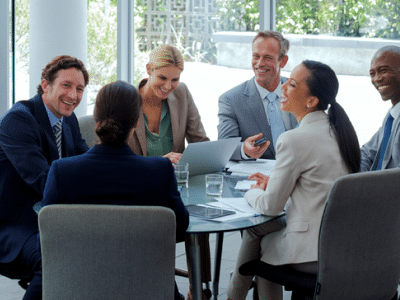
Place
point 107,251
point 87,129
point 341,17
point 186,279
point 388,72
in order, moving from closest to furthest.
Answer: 1. point 107,251
2. point 388,72
3. point 87,129
4. point 186,279
5. point 341,17

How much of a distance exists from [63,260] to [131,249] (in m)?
0.22

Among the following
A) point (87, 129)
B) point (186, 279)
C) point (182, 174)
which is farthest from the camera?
point (186, 279)

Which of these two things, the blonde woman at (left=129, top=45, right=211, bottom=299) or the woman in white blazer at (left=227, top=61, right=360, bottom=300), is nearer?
the woman in white blazer at (left=227, top=61, right=360, bottom=300)

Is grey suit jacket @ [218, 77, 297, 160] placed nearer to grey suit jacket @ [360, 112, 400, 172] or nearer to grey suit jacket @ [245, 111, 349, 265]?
grey suit jacket @ [360, 112, 400, 172]

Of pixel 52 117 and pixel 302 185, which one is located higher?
pixel 52 117

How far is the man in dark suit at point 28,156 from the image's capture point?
2.27m

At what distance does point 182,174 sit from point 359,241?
956 millimetres

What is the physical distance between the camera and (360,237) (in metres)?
1.93

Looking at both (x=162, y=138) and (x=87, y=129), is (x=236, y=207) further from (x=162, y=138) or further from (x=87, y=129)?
(x=87, y=129)

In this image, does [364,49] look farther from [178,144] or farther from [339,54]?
[178,144]

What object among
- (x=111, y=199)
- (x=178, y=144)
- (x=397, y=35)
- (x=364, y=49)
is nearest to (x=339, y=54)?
(x=364, y=49)

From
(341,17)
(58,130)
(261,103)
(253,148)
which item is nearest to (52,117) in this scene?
(58,130)

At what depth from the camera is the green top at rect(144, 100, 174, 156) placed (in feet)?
10.2

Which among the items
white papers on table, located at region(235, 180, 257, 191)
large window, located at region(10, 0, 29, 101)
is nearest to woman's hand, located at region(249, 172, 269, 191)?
white papers on table, located at region(235, 180, 257, 191)
